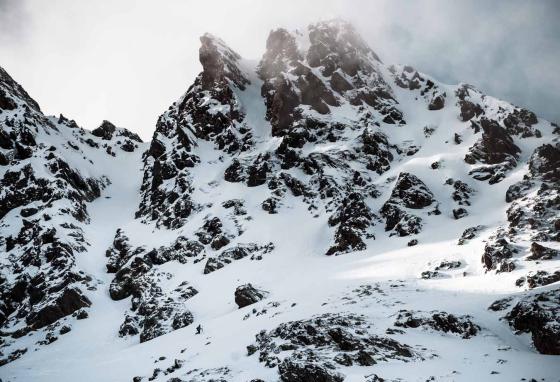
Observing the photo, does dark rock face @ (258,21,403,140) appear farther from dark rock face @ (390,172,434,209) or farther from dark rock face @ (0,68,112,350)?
dark rock face @ (0,68,112,350)

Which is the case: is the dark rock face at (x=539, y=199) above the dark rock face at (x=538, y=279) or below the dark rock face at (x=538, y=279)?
above

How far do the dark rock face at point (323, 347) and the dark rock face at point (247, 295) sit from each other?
17995 mm

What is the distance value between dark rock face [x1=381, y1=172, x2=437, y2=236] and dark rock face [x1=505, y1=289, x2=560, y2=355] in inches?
1391

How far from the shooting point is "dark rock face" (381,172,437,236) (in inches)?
2591

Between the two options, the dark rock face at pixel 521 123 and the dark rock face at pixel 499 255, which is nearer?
the dark rock face at pixel 499 255

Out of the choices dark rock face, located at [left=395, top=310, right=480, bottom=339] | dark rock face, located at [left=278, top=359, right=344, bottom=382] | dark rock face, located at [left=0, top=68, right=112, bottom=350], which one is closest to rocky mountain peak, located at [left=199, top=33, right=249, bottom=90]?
dark rock face, located at [left=0, top=68, right=112, bottom=350]

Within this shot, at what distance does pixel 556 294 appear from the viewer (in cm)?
2759

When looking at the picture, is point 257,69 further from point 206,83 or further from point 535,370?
point 535,370

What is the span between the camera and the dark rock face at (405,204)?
2591 inches

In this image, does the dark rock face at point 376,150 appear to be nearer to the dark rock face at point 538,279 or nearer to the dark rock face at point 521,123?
the dark rock face at point 521,123

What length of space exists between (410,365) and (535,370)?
6.51m

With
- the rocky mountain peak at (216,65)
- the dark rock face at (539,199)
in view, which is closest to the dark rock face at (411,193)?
the dark rock face at (539,199)

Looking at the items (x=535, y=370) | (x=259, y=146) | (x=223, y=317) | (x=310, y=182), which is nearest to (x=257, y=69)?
(x=259, y=146)

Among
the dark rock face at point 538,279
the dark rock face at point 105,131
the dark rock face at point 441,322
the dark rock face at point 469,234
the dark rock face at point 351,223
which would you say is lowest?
the dark rock face at point 441,322
